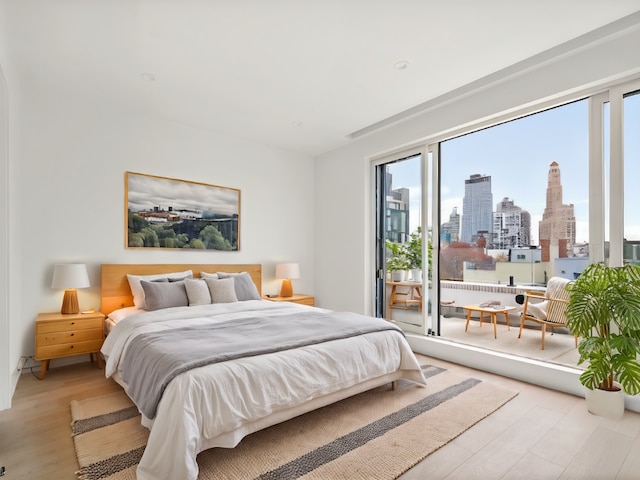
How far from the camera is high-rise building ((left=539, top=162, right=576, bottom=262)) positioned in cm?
327

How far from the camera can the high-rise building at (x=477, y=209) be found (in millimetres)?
4062

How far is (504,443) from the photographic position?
7.19 feet

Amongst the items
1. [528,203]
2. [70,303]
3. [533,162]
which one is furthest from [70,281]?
[533,162]

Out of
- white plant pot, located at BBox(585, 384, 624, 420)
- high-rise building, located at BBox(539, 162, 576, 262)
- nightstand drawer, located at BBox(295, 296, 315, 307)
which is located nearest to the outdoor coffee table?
high-rise building, located at BBox(539, 162, 576, 262)

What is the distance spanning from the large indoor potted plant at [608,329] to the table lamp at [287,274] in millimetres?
3231

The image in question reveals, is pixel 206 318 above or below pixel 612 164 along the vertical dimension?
below

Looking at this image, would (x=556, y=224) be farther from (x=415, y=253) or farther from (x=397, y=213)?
(x=397, y=213)

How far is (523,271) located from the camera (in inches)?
151

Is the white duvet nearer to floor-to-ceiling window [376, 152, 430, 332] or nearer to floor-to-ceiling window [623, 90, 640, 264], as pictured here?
floor-to-ceiling window [376, 152, 430, 332]

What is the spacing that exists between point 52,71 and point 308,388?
3.44 meters

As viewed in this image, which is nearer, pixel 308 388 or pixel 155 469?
pixel 155 469

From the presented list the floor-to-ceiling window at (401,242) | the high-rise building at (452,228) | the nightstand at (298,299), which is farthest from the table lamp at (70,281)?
the high-rise building at (452,228)

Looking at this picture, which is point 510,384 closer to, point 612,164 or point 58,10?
point 612,164

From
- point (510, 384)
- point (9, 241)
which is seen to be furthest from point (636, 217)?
point (9, 241)
